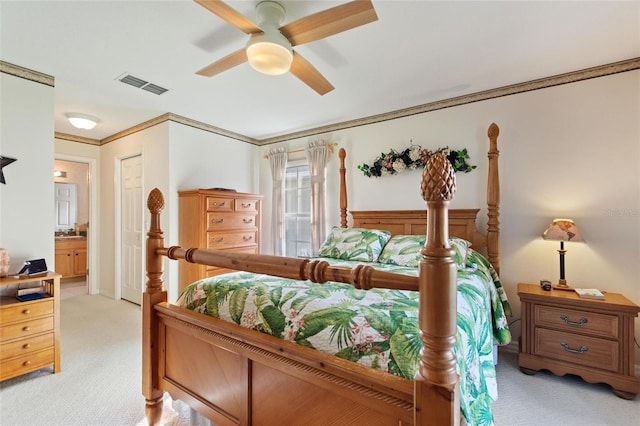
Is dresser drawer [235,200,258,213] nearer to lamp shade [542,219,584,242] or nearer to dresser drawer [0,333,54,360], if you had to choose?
dresser drawer [0,333,54,360]

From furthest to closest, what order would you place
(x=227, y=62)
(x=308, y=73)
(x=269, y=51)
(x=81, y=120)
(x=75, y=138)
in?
(x=75, y=138)
(x=81, y=120)
(x=308, y=73)
(x=227, y=62)
(x=269, y=51)

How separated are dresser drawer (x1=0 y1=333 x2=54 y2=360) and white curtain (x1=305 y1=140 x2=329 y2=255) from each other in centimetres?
265

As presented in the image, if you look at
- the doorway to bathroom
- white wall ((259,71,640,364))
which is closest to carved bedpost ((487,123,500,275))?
white wall ((259,71,640,364))

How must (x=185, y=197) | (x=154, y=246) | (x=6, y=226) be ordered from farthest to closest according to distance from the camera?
(x=185, y=197) → (x=6, y=226) → (x=154, y=246)

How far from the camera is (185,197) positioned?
3.44 m

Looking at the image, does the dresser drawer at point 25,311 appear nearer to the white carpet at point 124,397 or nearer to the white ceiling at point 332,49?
the white carpet at point 124,397

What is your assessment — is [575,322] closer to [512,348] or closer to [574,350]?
[574,350]

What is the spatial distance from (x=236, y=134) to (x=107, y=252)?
105 inches

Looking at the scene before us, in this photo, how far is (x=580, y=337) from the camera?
2.12 m

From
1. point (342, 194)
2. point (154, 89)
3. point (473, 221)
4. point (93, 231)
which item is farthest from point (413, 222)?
point (93, 231)

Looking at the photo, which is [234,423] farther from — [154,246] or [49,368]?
[49,368]

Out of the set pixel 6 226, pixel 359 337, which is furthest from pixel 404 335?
pixel 6 226

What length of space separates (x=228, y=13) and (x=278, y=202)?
298 centimetres

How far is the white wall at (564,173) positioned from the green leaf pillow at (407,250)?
622 millimetres
